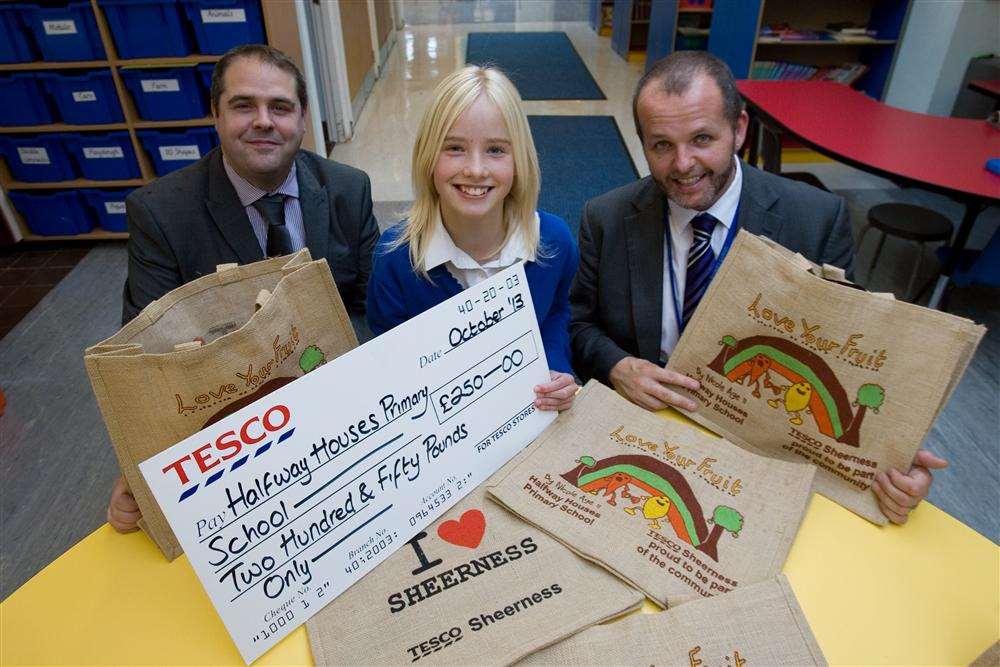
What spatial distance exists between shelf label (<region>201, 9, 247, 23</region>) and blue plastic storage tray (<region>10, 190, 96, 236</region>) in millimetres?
1474

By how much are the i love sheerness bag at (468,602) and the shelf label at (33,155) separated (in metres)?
4.06

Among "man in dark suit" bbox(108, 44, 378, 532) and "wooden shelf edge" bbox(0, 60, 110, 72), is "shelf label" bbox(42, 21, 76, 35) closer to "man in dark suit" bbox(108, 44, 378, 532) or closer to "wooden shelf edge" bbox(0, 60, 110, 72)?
"wooden shelf edge" bbox(0, 60, 110, 72)

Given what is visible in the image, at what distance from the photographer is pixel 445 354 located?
100cm

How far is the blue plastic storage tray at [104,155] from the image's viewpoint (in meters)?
3.67

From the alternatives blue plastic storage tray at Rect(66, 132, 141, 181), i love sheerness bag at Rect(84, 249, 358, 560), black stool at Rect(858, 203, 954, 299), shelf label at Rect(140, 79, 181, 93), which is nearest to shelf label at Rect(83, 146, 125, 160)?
blue plastic storage tray at Rect(66, 132, 141, 181)

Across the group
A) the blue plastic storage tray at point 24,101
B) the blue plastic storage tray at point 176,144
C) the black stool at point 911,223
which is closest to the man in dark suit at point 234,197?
the blue plastic storage tray at point 176,144

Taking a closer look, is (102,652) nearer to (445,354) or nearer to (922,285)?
(445,354)

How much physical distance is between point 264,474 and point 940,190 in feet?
9.59

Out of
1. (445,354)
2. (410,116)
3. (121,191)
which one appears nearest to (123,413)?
(445,354)

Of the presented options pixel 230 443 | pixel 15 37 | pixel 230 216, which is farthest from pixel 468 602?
pixel 15 37

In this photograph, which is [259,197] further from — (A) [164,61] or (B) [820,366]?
(A) [164,61]

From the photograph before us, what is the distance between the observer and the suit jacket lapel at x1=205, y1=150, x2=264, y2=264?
173 cm

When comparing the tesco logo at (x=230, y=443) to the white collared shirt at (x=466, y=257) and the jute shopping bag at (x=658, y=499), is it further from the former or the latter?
the white collared shirt at (x=466, y=257)

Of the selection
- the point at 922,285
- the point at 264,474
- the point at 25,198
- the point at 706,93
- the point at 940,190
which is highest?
the point at 706,93
